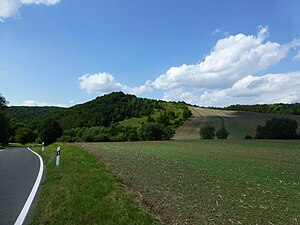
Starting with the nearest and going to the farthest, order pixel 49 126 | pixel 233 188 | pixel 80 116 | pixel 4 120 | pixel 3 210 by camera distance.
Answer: pixel 3 210 < pixel 233 188 < pixel 4 120 < pixel 49 126 < pixel 80 116

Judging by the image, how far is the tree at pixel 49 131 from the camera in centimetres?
8162

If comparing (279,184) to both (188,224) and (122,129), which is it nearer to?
(188,224)

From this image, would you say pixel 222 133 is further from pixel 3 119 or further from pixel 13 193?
pixel 13 193

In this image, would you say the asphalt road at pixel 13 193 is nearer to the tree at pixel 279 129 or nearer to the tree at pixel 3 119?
the tree at pixel 3 119

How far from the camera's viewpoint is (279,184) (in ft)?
35.4

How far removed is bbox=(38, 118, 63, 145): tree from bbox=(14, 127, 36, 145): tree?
21.1 m

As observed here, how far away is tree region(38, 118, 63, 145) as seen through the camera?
81.6 m

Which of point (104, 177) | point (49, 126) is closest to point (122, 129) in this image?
point (49, 126)

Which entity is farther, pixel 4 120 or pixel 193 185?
pixel 4 120

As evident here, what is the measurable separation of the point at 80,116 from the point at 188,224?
11043cm

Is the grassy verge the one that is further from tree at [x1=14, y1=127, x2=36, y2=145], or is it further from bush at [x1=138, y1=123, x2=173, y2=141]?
tree at [x1=14, y1=127, x2=36, y2=145]

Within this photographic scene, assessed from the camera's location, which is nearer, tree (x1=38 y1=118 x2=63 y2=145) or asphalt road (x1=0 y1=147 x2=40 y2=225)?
asphalt road (x1=0 y1=147 x2=40 y2=225)

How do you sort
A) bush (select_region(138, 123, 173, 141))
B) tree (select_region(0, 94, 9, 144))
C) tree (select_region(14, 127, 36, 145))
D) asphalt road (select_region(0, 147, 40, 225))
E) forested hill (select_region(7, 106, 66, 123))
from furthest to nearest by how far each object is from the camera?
forested hill (select_region(7, 106, 66, 123))
tree (select_region(14, 127, 36, 145))
bush (select_region(138, 123, 173, 141))
tree (select_region(0, 94, 9, 144))
asphalt road (select_region(0, 147, 40, 225))

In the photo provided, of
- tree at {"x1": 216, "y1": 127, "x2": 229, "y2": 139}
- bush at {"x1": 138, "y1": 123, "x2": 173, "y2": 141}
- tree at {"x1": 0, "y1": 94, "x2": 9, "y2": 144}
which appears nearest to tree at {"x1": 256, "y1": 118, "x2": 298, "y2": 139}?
tree at {"x1": 216, "y1": 127, "x2": 229, "y2": 139}
